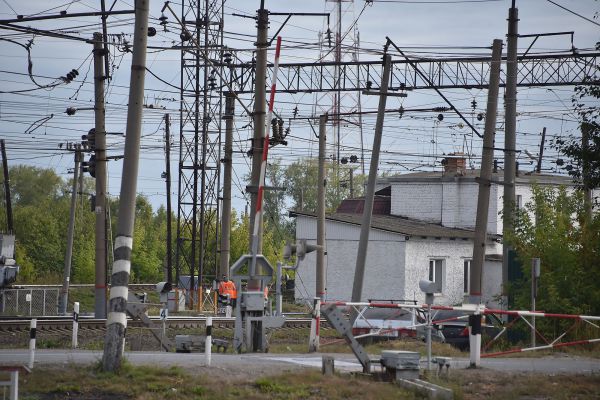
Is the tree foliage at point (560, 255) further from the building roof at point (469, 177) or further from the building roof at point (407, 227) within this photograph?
the building roof at point (469, 177)

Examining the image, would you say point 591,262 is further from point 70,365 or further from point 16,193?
point 16,193

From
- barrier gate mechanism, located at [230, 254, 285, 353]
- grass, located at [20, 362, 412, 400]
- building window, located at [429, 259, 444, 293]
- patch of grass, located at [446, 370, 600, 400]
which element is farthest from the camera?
building window, located at [429, 259, 444, 293]

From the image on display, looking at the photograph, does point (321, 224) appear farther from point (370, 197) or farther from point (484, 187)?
point (484, 187)

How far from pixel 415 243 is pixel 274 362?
38227mm

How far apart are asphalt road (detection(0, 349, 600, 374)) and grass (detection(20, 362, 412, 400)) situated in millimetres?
1156

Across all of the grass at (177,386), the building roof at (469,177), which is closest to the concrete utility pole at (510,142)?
the grass at (177,386)

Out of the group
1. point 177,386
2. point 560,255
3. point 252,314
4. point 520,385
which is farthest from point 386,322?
point 177,386

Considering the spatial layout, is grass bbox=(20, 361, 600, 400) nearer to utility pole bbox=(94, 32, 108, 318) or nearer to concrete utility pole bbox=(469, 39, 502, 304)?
concrete utility pole bbox=(469, 39, 502, 304)

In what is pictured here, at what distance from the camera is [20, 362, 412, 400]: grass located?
15.4m

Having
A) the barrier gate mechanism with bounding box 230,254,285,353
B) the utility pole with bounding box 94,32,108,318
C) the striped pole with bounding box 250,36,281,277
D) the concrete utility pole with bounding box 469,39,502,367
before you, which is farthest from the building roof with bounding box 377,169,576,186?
the striped pole with bounding box 250,36,281,277

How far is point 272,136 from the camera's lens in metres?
28.4

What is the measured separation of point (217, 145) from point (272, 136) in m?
24.3

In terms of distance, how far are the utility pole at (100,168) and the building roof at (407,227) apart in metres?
24.5

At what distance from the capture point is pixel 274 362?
763 inches
